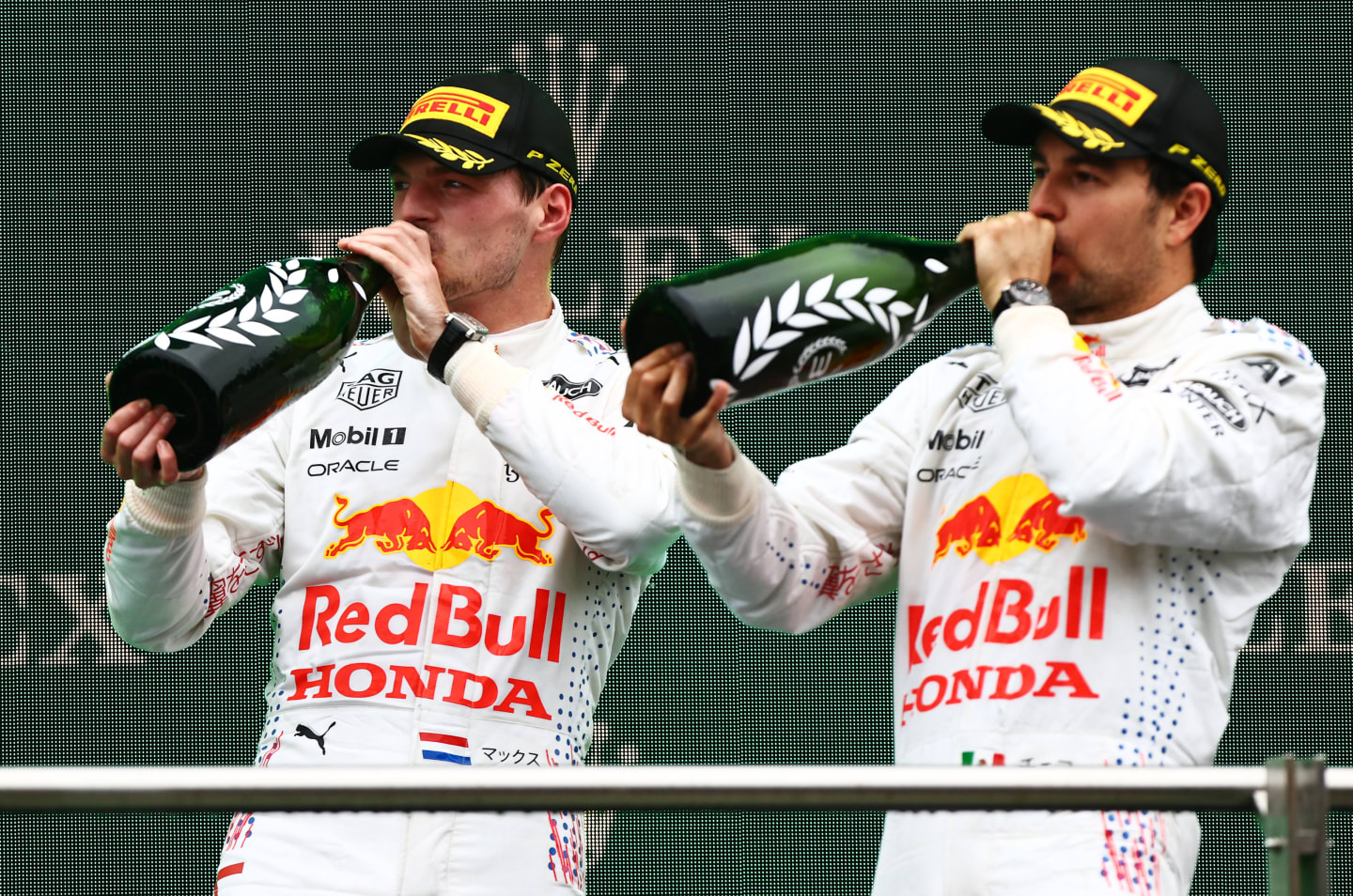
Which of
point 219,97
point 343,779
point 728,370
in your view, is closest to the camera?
point 343,779

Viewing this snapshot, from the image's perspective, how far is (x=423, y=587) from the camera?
204 centimetres

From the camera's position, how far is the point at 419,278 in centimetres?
209

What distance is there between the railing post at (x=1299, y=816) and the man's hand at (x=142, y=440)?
3.56 ft

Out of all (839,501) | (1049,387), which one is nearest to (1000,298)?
(1049,387)

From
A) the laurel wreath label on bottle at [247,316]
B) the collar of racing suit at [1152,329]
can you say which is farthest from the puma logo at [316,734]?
the collar of racing suit at [1152,329]

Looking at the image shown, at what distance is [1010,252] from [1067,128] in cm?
15

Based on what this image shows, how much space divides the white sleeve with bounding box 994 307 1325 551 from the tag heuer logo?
76cm

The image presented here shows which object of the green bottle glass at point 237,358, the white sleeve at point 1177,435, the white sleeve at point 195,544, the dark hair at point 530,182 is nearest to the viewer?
the white sleeve at point 1177,435

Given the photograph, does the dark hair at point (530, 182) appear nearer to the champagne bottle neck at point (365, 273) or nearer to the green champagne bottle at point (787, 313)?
the champagne bottle neck at point (365, 273)

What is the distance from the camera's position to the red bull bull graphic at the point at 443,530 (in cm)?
206

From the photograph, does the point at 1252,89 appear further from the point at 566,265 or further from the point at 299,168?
the point at 299,168

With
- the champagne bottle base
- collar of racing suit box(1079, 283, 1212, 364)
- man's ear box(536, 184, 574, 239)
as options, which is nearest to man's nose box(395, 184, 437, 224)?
man's ear box(536, 184, 574, 239)

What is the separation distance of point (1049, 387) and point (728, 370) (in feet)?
0.99

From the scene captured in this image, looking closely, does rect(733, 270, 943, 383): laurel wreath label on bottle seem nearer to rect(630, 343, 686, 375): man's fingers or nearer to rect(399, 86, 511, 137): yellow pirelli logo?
rect(630, 343, 686, 375): man's fingers
